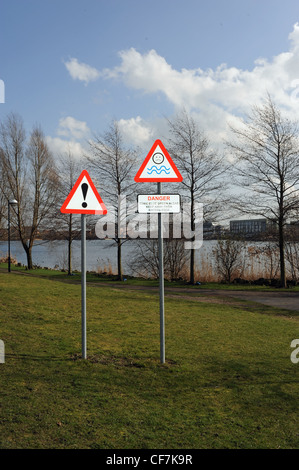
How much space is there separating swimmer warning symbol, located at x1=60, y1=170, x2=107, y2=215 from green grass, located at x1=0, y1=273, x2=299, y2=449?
2.13 meters

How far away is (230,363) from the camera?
557cm

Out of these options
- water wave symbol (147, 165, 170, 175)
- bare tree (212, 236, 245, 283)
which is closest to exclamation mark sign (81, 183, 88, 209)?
water wave symbol (147, 165, 170, 175)

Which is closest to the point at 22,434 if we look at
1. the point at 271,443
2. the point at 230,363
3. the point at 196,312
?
the point at 271,443

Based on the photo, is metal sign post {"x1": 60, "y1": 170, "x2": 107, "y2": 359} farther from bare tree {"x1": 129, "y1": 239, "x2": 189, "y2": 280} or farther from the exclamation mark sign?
bare tree {"x1": 129, "y1": 239, "x2": 189, "y2": 280}

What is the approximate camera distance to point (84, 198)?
5.66 m

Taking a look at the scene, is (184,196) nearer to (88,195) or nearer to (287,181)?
(287,181)

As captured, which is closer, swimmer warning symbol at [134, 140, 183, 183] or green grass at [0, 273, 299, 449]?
green grass at [0, 273, 299, 449]

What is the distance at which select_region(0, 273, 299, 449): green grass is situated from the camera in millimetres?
3398

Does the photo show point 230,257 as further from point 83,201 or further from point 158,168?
point 83,201

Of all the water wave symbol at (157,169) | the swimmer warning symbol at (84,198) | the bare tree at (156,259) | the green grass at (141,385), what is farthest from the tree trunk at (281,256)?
the swimmer warning symbol at (84,198)

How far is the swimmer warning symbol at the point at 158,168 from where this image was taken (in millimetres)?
5613

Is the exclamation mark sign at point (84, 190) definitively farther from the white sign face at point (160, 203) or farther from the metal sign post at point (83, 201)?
the white sign face at point (160, 203)

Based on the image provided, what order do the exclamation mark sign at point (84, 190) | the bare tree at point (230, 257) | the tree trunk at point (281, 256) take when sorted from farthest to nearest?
the bare tree at point (230, 257)
the tree trunk at point (281, 256)
the exclamation mark sign at point (84, 190)

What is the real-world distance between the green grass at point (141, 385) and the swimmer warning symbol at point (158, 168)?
266 cm
